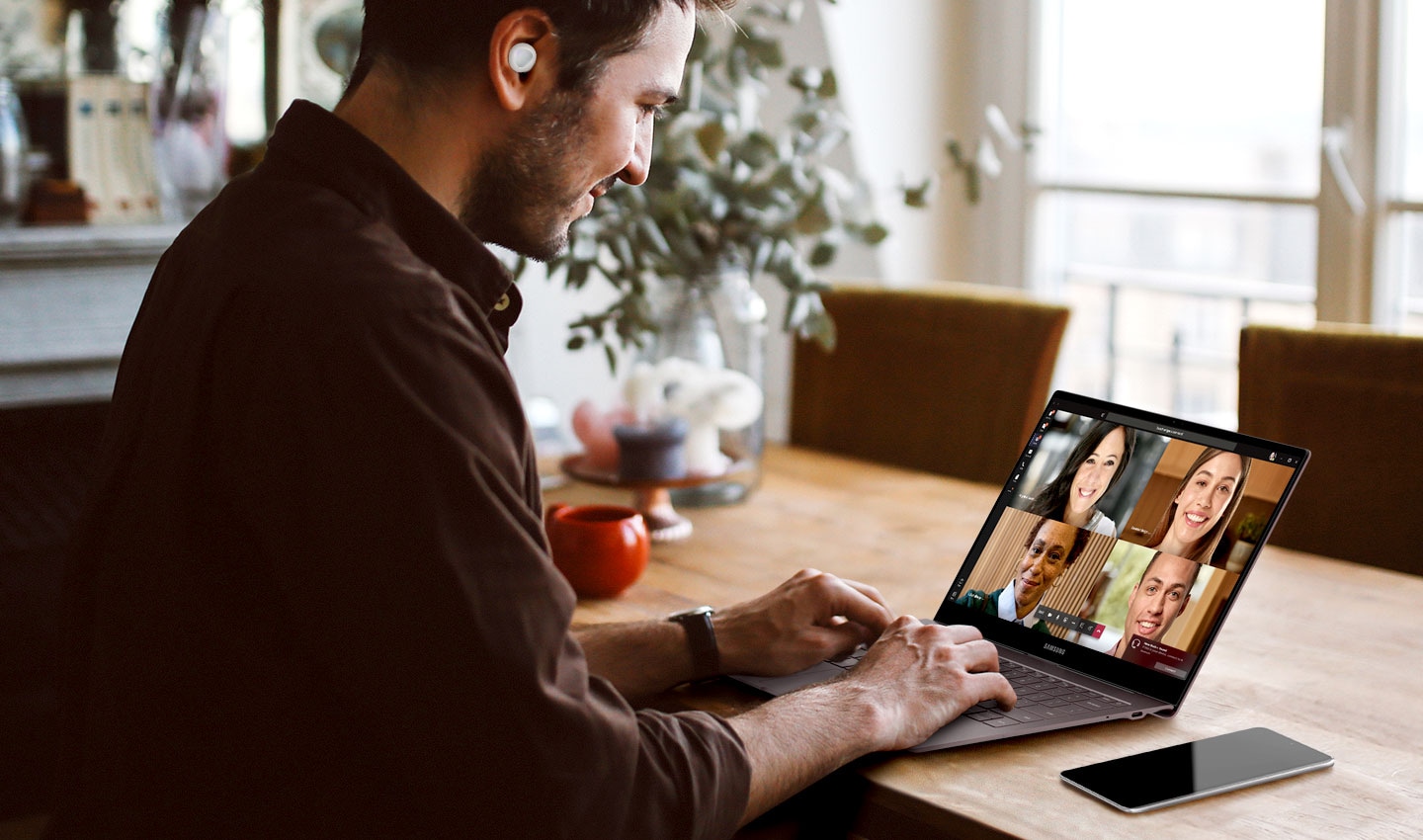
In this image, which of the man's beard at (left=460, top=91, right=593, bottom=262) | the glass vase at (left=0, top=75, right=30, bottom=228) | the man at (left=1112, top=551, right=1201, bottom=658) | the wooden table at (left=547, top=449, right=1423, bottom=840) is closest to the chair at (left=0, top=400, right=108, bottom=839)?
the glass vase at (left=0, top=75, right=30, bottom=228)

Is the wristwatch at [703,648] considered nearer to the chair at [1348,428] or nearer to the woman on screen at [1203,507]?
the woman on screen at [1203,507]

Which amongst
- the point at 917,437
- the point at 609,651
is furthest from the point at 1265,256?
the point at 609,651

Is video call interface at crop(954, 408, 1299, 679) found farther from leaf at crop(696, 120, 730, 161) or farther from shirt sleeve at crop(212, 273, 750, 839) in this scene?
leaf at crop(696, 120, 730, 161)

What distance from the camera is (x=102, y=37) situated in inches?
112

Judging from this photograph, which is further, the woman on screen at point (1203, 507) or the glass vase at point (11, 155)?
the glass vase at point (11, 155)

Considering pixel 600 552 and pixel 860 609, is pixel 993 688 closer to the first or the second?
pixel 860 609

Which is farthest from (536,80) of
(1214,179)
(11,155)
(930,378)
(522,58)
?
(1214,179)

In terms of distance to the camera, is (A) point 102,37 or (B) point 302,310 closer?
(B) point 302,310

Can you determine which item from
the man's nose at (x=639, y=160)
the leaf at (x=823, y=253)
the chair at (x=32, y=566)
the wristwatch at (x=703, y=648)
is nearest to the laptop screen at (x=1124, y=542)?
the wristwatch at (x=703, y=648)

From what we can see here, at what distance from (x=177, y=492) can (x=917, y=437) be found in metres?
1.62

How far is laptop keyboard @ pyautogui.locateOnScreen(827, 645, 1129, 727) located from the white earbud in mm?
619

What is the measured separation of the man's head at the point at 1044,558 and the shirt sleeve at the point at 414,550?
0.56m

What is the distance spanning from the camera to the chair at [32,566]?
9.09 ft

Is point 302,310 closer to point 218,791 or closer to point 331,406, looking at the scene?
point 331,406
